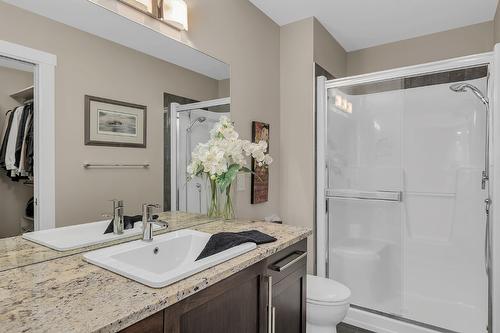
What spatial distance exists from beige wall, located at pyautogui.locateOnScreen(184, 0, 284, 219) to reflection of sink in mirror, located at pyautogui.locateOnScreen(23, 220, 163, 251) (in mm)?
1014

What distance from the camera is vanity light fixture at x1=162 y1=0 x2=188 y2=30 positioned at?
1.64m

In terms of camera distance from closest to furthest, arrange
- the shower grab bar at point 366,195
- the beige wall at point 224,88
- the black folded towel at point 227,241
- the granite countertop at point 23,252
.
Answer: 1. the granite countertop at point 23,252
2. the black folded towel at point 227,241
3. the beige wall at point 224,88
4. the shower grab bar at point 366,195

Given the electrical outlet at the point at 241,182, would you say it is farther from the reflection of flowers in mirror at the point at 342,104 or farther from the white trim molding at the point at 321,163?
the reflection of flowers in mirror at the point at 342,104

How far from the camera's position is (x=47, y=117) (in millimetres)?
1173

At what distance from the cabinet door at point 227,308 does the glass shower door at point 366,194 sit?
4.77ft

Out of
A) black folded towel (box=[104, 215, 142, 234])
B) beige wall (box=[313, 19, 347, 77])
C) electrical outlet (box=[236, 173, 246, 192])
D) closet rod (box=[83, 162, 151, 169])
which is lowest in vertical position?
black folded towel (box=[104, 215, 142, 234])

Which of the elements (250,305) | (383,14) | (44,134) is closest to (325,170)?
(383,14)

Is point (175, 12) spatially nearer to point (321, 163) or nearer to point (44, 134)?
point (44, 134)

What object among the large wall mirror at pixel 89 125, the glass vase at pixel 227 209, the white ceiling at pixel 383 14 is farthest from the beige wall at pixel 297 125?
the large wall mirror at pixel 89 125

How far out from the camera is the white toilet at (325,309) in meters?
1.83

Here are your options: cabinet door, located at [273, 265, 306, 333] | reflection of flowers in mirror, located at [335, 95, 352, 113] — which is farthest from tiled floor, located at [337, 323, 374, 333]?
reflection of flowers in mirror, located at [335, 95, 352, 113]

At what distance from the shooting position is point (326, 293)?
1.93 metres

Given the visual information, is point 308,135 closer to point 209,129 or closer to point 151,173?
point 209,129

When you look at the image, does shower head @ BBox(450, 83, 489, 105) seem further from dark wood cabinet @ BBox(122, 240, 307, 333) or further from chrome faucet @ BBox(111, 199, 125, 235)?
chrome faucet @ BBox(111, 199, 125, 235)
